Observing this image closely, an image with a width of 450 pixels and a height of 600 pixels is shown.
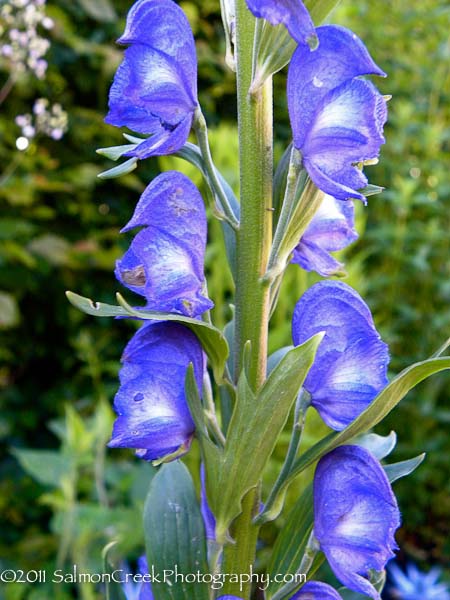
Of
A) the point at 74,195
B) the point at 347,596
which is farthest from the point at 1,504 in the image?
the point at 347,596

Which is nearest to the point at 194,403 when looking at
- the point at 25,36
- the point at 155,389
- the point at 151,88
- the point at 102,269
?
the point at 155,389

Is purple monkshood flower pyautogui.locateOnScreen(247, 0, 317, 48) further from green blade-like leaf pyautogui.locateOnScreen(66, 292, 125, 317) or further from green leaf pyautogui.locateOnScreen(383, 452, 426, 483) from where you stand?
green leaf pyautogui.locateOnScreen(383, 452, 426, 483)

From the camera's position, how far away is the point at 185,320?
0.58 m

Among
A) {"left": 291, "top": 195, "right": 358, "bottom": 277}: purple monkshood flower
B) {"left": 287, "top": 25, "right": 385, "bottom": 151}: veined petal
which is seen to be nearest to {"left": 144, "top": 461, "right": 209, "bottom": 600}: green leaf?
{"left": 291, "top": 195, "right": 358, "bottom": 277}: purple monkshood flower

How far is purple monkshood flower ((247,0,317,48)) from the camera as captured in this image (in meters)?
0.52

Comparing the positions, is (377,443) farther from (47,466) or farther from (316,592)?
(47,466)

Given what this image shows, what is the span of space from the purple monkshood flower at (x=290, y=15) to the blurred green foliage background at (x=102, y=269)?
1119 millimetres

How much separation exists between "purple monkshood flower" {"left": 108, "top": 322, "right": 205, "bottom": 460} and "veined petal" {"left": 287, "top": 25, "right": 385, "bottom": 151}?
19cm

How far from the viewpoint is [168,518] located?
2.30 feet

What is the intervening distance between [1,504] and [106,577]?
1.33m

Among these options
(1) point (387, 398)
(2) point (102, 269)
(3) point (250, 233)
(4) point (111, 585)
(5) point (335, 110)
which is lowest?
(2) point (102, 269)

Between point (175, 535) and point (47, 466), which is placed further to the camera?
point (47, 466)

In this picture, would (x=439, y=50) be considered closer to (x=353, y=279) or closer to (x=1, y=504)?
(x=353, y=279)

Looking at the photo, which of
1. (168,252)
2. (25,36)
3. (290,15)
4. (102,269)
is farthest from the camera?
(102,269)
